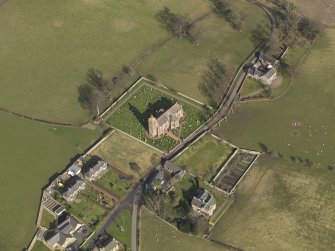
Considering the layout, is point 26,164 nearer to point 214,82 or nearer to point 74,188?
point 74,188

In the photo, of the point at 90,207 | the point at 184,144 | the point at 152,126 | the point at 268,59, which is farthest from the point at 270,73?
the point at 90,207

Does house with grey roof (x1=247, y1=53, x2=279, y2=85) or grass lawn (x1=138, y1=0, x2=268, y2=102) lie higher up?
grass lawn (x1=138, y1=0, x2=268, y2=102)

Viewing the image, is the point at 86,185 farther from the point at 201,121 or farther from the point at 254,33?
the point at 254,33

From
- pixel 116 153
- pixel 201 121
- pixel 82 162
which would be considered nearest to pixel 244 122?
pixel 201 121

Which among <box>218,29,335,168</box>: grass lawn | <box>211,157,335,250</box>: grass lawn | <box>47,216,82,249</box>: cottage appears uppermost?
Result: <box>47,216,82,249</box>: cottage

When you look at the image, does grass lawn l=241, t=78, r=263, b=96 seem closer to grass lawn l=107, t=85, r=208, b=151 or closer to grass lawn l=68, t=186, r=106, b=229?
grass lawn l=107, t=85, r=208, b=151

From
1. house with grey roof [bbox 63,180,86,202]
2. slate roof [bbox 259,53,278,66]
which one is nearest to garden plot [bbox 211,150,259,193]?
house with grey roof [bbox 63,180,86,202]

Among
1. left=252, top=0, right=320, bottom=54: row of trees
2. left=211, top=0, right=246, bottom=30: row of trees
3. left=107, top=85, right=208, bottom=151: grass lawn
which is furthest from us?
left=211, top=0, right=246, bottom=30: row of trees

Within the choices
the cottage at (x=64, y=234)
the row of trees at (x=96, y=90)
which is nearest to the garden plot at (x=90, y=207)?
the cottage at (x=64, y=234)
